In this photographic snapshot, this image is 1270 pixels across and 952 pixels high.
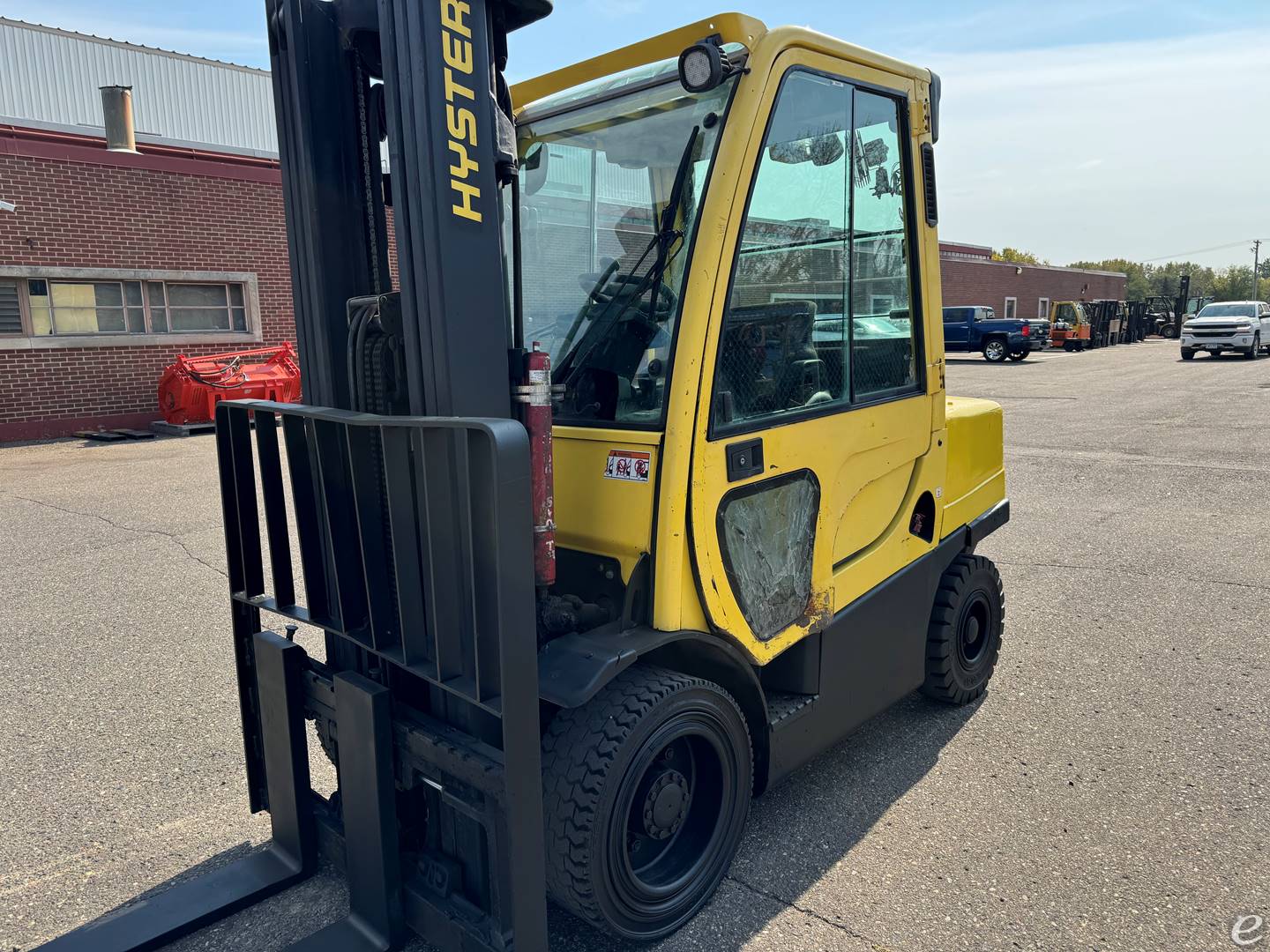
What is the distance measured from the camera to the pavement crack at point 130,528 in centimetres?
674

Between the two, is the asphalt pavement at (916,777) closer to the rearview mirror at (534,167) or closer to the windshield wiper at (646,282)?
the windshield wiper at (646,282)

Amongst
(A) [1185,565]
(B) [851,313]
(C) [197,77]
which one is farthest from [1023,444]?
(C) [197,77]

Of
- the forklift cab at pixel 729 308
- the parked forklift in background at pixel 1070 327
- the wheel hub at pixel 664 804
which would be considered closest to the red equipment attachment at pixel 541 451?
the forklift cab at pixel 729 308

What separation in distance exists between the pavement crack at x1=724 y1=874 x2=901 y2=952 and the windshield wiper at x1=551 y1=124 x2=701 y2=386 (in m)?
1.67

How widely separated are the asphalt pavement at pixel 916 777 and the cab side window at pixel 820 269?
4.98 feet

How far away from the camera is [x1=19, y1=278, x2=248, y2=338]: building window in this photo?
1343 centimetres

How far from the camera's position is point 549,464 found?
2320mm

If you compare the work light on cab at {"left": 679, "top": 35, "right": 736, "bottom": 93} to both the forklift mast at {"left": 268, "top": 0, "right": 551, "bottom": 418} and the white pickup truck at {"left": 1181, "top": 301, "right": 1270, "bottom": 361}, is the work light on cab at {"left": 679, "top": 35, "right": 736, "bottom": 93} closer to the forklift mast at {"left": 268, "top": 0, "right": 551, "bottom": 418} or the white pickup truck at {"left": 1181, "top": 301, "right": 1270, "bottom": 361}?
the forklift mast at {"left": 268, "top": 0, "right": 551, "bottom": 418}

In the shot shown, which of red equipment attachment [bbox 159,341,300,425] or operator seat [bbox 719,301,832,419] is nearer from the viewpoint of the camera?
operator seat [bbox 719,301,832,419]

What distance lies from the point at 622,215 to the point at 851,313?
2.86 ft

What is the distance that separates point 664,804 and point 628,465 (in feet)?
3.15

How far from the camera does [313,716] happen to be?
9.17 feet

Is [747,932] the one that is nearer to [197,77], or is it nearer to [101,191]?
[101,191]

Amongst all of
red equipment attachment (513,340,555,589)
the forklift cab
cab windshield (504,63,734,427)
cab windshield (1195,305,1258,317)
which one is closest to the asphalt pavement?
the forklift cab
